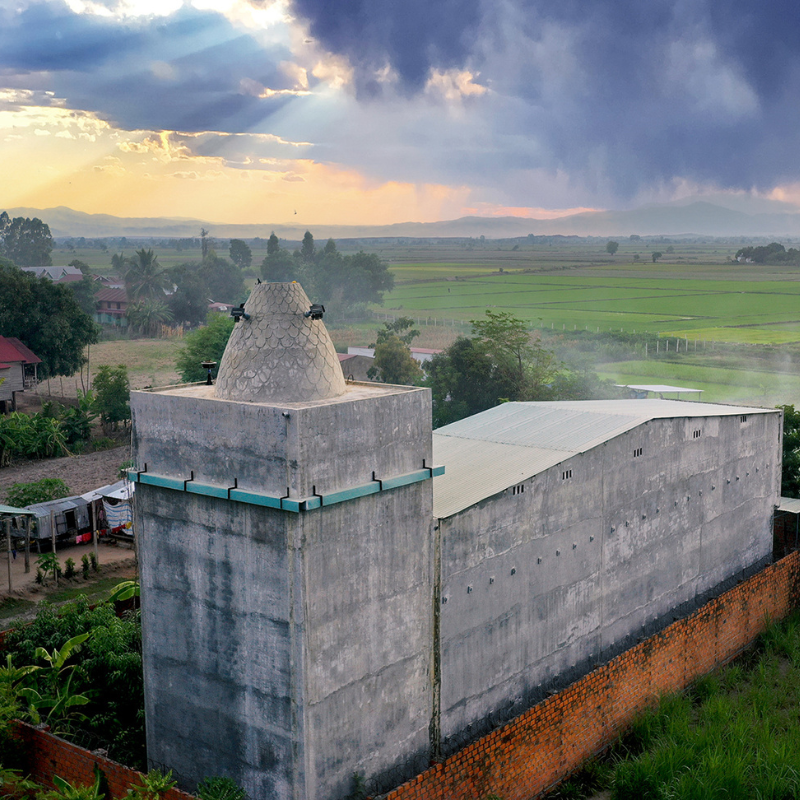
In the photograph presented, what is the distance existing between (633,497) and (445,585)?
→ 5.48 meters

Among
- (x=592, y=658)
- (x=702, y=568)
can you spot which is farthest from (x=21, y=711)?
(x=702, y=568)

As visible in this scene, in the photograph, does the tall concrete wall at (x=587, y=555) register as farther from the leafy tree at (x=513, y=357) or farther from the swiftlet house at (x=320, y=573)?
the leafy tree at (x=513, y=357)

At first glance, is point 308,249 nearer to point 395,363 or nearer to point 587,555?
point 395,363

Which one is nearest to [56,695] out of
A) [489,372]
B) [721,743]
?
[721,743]

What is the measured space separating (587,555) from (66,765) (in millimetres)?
8858

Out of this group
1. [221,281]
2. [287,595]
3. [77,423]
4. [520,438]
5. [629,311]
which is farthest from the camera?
[221,281]

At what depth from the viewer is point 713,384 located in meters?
57.8

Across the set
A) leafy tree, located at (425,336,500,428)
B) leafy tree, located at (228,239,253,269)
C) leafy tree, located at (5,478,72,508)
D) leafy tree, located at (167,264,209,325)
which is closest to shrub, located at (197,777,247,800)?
→ leafy tree, located at (5,478,72,508)

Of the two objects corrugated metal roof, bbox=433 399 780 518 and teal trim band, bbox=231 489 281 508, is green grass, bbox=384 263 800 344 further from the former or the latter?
teal trim band, bbox=231 489 281 508

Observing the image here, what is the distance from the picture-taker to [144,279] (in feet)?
305

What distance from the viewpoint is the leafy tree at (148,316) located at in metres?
85.6

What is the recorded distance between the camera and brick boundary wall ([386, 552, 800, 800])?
1234 centimetres

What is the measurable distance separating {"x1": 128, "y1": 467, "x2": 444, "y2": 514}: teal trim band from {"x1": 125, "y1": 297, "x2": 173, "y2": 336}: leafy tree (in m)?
76.1

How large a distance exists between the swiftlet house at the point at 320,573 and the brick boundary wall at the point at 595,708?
36.7 inches
